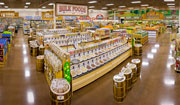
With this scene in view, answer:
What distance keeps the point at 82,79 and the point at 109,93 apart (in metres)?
0.91

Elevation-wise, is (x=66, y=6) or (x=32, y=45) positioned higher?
(x=66, y=6)

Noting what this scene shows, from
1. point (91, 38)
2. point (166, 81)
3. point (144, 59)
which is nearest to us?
point (166, 81)

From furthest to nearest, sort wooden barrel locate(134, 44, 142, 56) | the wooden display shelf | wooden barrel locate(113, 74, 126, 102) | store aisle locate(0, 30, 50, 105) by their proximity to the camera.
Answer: wooden barrel locate(134, 44, 142, 56), the wooden display shelf, store aisle locate(0, 30, 50, 105), wooden barrel locate(113, 74, 126, 102)

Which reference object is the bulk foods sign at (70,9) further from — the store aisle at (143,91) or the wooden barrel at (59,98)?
the wooden barrel at (59,98)

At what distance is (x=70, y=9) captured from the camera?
8867mm

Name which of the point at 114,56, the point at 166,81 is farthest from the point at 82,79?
the point at 166,81

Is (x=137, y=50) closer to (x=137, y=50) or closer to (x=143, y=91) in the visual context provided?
(x=137, y=50)

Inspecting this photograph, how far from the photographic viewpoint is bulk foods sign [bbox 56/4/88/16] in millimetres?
8586

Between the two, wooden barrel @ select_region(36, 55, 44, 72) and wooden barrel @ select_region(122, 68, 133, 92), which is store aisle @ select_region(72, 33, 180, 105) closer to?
wooden barrel @ select_region(122, 68, 133, 92)

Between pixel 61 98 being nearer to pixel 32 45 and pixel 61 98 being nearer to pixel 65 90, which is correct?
pixel 65 90

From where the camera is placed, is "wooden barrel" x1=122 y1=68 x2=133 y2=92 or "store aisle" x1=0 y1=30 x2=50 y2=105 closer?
"store aisle" x1=0 y1=30 x2=50 y2=105

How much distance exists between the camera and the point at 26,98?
4.29 metres

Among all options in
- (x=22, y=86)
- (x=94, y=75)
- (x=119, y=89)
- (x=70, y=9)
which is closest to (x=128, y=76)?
(x=119, y=89)

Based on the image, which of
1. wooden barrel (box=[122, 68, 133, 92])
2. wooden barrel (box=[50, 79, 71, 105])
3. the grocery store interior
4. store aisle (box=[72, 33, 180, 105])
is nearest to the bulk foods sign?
the grocery store interior
